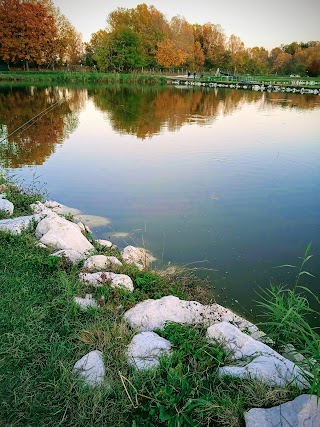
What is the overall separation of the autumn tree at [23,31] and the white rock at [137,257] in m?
52.5

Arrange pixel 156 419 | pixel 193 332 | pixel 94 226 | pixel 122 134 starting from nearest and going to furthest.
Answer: pixel 156 419 < pixel 193 332 < pixel 94 226 < pixel 122 134

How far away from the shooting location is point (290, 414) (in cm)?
240

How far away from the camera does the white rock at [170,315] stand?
3654 mm

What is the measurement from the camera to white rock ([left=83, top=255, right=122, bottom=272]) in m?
4.57

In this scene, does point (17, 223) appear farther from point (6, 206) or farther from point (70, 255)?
point (70, 255)

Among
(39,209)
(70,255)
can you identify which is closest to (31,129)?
(39,209)

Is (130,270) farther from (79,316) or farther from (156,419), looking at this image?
(156,419)

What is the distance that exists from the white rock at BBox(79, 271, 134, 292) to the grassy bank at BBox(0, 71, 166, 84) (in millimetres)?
44997

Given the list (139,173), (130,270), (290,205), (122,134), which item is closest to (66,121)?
(122,134)

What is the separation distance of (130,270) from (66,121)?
630 inches

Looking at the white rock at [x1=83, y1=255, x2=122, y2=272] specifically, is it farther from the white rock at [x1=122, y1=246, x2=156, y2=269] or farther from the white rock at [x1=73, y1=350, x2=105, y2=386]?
the white rock at [x1=73, y1=350, x2=105, y2=386]

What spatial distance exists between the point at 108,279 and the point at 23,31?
56038mm

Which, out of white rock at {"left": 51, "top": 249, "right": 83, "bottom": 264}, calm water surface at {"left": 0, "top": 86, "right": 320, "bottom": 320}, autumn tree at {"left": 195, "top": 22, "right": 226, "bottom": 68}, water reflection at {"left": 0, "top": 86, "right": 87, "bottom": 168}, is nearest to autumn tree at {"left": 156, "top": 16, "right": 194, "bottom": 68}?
autumn tree at {"left": 195, "top": 22, "right": 226, "bottom": 68}

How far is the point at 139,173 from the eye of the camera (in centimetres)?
1094
